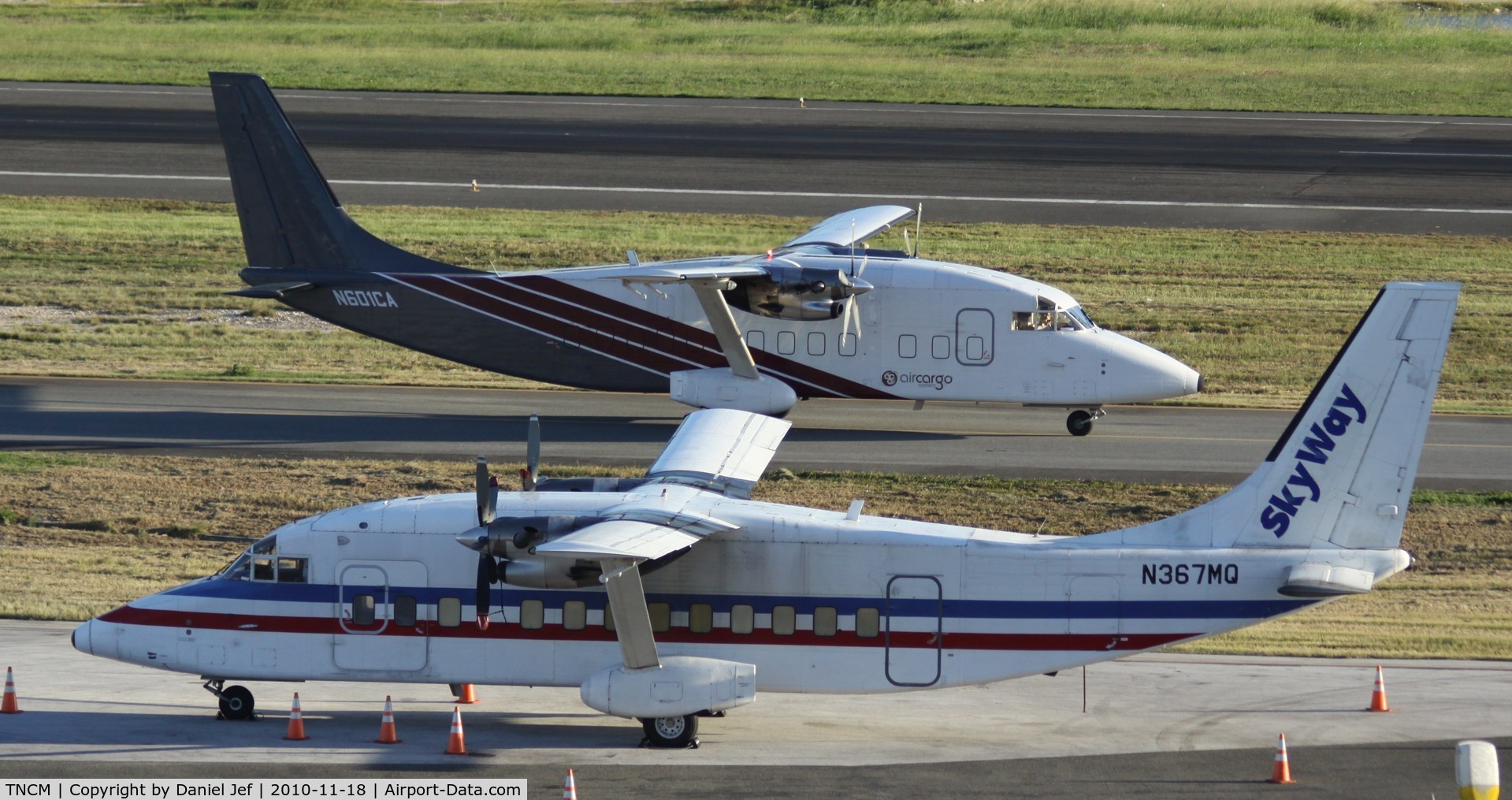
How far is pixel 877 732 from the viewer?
20.5 meters

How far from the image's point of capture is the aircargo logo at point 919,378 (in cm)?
3506

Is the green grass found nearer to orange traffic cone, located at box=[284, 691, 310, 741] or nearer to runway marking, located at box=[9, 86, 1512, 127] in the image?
runway marking, located at box=[9, 86, 1512, 127]

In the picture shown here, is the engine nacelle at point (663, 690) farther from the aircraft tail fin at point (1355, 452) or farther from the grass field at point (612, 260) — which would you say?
the grass field at point (612, 260)

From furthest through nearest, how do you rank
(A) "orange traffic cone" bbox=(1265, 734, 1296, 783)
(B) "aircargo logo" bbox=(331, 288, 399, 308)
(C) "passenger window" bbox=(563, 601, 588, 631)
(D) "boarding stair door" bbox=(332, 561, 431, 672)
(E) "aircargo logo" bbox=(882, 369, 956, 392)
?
1. (B) "aircargo logo" bbox=(331, 288, 399, 308)
2. (E) "aircargo logo" bbox=(882, 369, 956, 392)
3. (D) "boarding stair door" bbox=(332, 561, 431, 672)
4. (C) "passenger window" bbox=(563, 601, 588, 631)
5. (A) "orange traffic cone" bbox=(1265, 734, 1296, 783)

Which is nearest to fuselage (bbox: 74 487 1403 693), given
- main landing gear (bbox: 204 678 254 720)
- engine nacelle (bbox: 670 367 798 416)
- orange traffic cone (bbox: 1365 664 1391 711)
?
main landing gear (bbox: 204 678 254 720)

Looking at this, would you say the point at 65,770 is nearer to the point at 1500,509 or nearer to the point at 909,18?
the point at 1500,509

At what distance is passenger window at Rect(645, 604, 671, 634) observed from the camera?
19.9 m

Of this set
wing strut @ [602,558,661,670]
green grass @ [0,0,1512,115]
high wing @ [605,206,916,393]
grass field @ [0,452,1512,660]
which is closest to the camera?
wing strut @ [602,558,661,670]

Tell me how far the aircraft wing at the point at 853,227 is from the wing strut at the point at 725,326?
9.43 ft

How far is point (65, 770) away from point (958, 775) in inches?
376

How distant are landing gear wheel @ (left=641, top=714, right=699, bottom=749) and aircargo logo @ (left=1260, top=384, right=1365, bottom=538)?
6.85m

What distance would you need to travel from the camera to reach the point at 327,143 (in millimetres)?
62000

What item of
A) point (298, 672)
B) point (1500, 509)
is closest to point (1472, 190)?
point (1500, 509)

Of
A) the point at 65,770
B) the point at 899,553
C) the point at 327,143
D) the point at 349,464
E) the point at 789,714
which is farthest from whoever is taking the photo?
the point at 327,143
